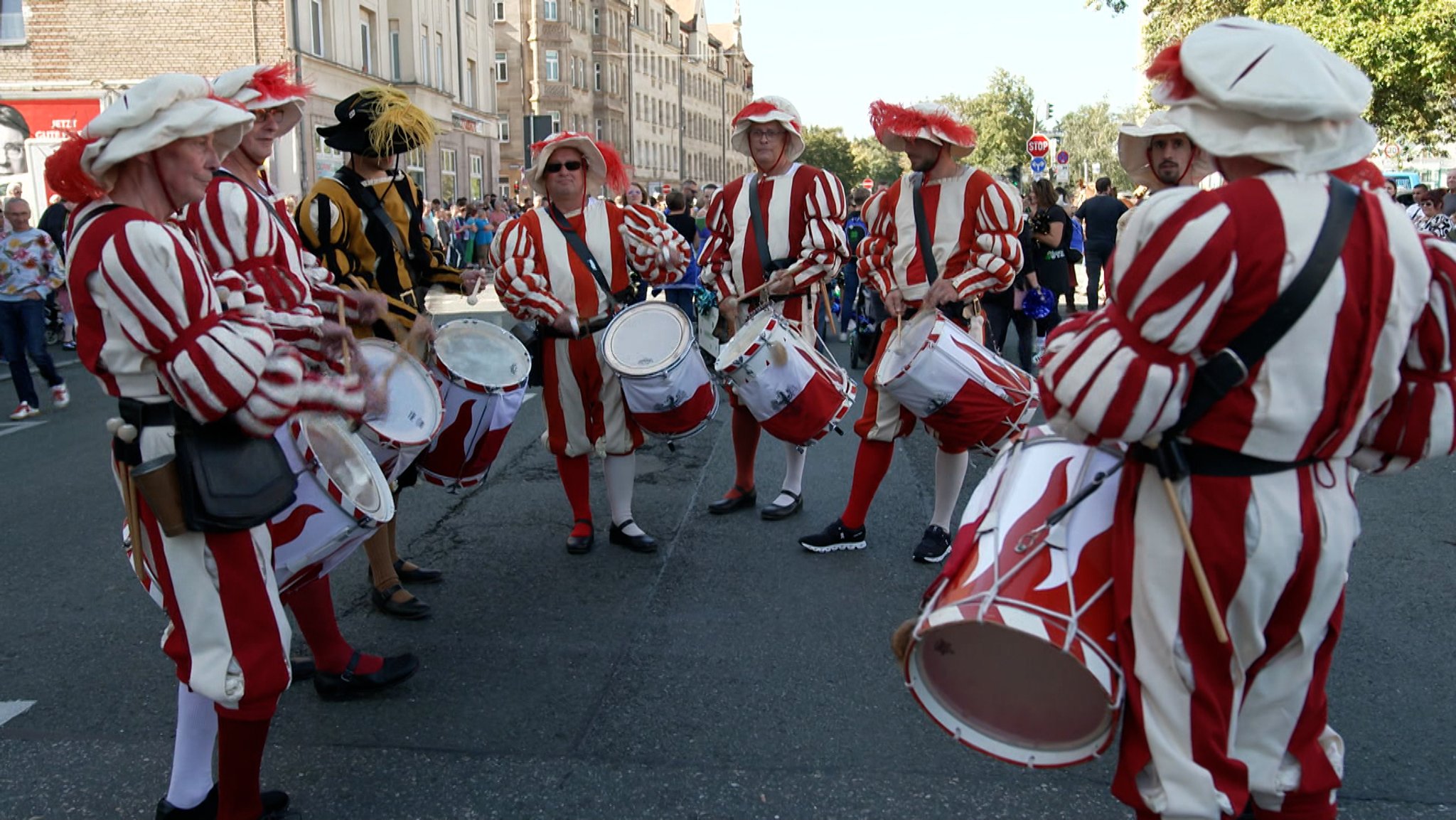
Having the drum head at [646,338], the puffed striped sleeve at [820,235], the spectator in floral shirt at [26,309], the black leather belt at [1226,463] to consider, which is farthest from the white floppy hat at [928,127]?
the spectator in floral shirt at [26,309]

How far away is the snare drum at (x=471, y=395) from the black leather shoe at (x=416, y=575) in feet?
1.81

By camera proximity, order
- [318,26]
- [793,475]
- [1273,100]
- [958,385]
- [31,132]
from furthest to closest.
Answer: [318,26] < [31,132] < [793,475] < [958,385] < [1273,100]

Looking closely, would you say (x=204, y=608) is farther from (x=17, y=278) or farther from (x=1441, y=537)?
(x=17, y=278)

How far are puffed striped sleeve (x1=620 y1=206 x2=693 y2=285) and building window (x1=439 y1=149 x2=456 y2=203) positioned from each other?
30.4 meters

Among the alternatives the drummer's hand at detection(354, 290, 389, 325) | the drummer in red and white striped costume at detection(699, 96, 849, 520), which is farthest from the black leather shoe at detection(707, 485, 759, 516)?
the drummer's hand at detection(354, 290, 389, 325)

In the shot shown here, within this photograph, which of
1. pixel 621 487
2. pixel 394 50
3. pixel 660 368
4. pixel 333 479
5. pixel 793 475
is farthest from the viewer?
pixel 394 50

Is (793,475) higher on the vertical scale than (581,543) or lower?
higher

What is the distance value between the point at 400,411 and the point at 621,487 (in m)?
1.86

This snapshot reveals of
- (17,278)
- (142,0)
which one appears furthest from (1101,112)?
(17,278)

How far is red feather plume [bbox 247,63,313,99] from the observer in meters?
3.82

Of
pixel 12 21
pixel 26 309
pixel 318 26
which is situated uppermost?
pixel 318 26

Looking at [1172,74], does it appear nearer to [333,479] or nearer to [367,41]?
[333,479]

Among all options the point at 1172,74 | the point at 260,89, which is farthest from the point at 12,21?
the point at 1172,74

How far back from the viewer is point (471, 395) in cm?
432
